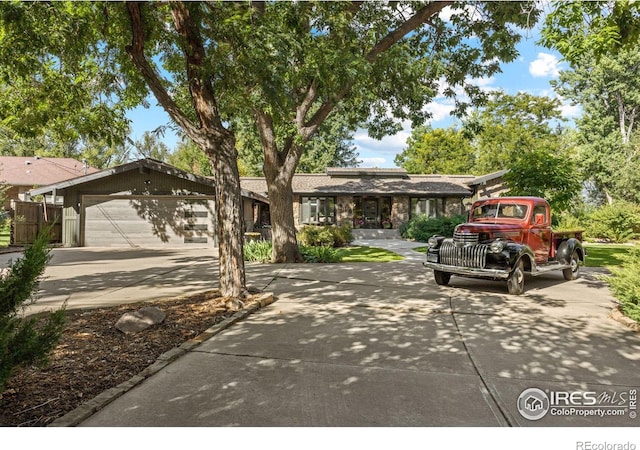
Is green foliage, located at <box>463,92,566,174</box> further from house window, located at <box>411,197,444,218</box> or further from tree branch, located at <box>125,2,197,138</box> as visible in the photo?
tree branch, located at <box>125,2,197,138</box>

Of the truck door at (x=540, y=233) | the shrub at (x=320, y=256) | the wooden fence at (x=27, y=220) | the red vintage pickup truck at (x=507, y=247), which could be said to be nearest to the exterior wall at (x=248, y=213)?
the shrub at (x=320, y=256)

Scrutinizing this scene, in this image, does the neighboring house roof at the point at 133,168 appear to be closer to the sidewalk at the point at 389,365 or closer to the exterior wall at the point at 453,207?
the sidewalk at the point at 389,365

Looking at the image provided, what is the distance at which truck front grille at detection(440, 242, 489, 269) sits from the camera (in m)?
7.93

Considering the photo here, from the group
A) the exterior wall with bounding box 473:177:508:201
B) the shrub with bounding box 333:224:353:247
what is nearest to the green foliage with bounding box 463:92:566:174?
the exterior wall with bounding box 473:177:508:201

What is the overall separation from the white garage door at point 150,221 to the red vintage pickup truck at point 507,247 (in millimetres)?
13263

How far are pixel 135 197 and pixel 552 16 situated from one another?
60.3ft

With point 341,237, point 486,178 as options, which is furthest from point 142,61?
point 486,178

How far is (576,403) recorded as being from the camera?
3.25 m

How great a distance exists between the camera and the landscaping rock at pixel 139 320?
501 cm

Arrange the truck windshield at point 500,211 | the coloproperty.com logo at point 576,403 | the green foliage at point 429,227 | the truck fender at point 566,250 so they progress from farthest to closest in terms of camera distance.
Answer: the green foliage at point 429,227 < the truck fender at point 566,250 < the truck windshield at point 500,211 < the coloproperty.com logo at point 576,403

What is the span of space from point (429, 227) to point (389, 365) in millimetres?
20819

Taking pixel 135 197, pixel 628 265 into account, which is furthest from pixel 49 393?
pixel 135 197

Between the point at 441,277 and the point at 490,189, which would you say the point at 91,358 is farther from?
the point at 490,189

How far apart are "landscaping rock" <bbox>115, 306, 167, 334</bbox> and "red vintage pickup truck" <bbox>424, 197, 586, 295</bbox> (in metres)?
6.01
